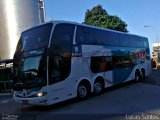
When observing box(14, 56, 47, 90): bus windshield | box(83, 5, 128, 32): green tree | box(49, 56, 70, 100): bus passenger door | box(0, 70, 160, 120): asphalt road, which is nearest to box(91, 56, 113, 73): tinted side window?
box(0, 70, 160, 120): asphalt road

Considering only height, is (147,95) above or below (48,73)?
below

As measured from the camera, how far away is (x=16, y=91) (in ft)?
46.9

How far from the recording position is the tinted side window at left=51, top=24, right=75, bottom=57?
46.6 ft

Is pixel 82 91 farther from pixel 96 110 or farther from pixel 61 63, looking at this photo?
pixel 96 110

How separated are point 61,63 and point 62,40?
1.10 m

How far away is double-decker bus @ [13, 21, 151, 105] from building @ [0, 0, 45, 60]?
37.0m

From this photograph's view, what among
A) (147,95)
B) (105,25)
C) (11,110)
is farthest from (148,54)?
(105,25)

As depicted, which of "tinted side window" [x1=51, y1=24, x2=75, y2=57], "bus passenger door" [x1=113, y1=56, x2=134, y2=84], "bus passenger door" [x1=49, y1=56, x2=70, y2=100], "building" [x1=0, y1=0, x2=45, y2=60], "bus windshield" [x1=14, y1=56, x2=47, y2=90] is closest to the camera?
"bus windshield" [x1=14, y1=56, x2=47, y2=90]

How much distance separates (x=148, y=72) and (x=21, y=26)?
3358 centimetres

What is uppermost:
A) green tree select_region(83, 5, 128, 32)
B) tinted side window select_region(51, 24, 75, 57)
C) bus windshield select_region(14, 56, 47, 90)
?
green tree select_region(83, 5, 128, 32)

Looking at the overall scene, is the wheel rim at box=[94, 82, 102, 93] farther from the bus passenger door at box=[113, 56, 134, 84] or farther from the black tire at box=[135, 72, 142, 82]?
the black tire at box=[135, 72, 142, 82]

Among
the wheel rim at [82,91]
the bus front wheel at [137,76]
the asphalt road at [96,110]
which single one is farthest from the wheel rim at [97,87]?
the bus front wheel at [137,76]

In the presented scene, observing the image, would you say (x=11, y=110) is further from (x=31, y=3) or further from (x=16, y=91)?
(x=31, y=3)

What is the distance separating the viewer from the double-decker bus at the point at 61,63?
13.5m
